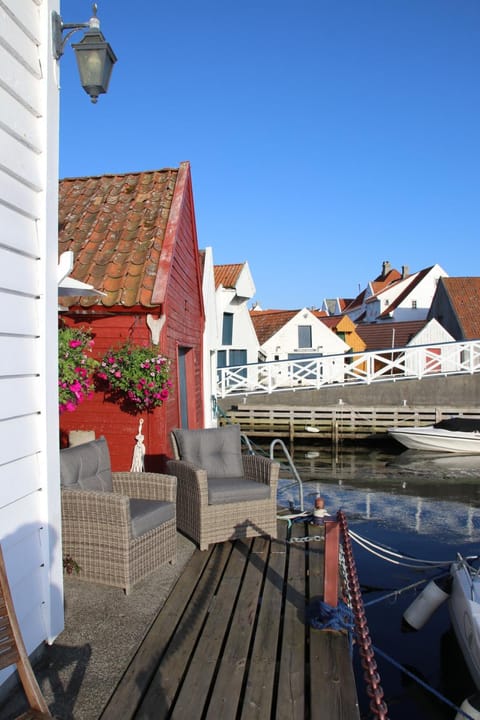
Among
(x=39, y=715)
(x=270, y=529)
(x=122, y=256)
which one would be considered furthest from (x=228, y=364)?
(x=39, y=715)

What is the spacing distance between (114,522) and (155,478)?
858mm

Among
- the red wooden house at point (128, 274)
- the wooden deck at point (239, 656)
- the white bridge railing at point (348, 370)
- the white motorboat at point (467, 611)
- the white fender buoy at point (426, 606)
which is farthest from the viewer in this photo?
the white bridge railing at point (348, 370)

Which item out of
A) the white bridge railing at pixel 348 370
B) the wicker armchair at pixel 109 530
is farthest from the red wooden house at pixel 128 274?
the white bridge railing at pixel 348 370

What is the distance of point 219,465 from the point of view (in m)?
6.27

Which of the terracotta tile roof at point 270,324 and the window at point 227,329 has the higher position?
the terracotta tile roof at point 270,324

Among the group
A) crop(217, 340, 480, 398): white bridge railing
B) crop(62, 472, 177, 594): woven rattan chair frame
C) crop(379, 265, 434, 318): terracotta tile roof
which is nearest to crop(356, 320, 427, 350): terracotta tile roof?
crop(379, 265, 434, 318): terracotta tile roof

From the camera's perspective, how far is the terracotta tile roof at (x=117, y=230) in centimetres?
740

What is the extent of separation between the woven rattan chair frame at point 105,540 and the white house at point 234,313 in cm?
1926

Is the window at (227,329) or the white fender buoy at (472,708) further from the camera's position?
the window at (227,329)

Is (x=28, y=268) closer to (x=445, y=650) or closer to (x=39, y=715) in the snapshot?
(x=39, y=715)

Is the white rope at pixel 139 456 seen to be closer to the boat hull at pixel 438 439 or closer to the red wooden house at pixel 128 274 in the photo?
the red wooden house at pixel 128 274

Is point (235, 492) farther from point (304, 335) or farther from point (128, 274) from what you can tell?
point (304, 335)

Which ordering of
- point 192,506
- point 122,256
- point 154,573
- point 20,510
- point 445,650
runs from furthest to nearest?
point 122,256
point 192,506
point 445,650
point 154,573
point 20,510

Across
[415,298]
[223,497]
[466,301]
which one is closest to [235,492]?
[223,497]
